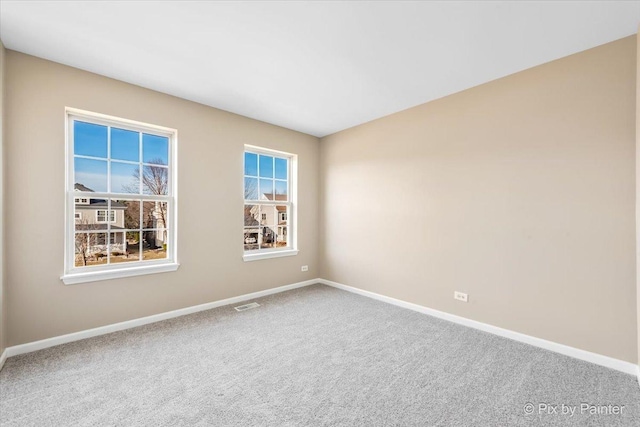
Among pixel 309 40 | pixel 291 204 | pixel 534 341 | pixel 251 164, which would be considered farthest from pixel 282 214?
pixel 534 341

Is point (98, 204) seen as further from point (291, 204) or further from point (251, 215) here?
point (291, 204)

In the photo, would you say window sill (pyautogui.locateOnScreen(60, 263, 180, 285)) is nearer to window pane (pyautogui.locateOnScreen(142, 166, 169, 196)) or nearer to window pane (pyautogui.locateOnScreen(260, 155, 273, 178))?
window pane (pyautogui.locateOnScreen(142, 166, 169, 196))

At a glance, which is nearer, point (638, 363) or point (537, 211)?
Answer: point (638, 363)

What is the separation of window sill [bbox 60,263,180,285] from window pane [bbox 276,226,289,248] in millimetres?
1577

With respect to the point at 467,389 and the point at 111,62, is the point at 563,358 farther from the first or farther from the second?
the point at 111,62

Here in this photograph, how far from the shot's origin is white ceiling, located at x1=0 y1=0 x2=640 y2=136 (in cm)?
186

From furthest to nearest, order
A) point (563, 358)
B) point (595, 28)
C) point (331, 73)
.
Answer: point (331, 73)
point (563, 358)
point (595, 28)

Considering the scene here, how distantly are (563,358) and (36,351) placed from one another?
456 centimetres

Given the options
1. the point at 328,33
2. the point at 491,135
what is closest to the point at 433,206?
the point at 491,135

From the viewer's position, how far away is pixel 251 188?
13.2 feet

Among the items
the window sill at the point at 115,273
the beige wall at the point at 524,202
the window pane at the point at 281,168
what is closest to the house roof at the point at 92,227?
the window sill at the point at 115,273

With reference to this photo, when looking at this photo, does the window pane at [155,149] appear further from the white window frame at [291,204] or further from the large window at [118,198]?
the white window frame at [291,204]

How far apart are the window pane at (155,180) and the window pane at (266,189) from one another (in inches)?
51.6

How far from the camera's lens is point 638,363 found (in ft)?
6.66
